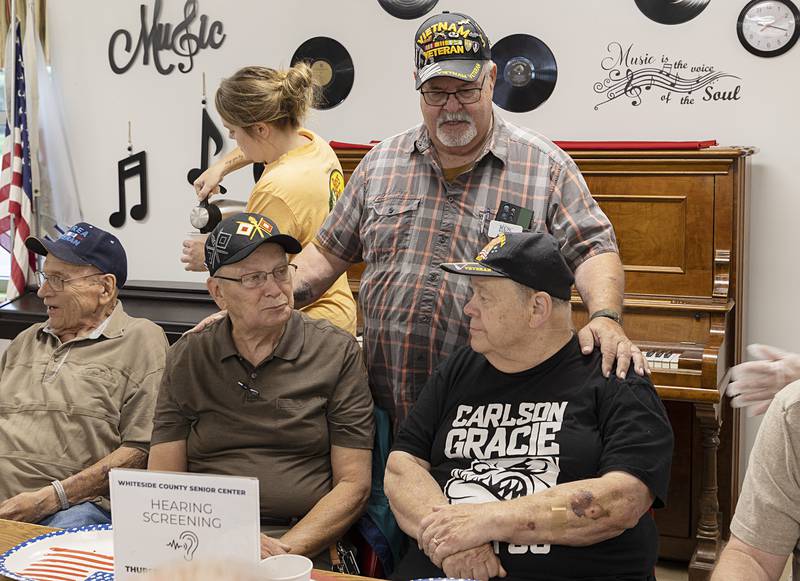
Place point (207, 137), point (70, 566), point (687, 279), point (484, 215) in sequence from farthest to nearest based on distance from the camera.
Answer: point (207, 137)
point (687, 279)
point (484, 215)
point (70, 566)

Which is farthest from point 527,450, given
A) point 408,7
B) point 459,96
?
point 408,7

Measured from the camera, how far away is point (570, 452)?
1.96 m

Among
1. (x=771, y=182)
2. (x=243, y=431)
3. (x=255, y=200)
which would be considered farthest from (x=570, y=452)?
(x=771, y=182)

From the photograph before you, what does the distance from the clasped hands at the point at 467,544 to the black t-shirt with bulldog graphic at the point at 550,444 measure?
0.03 m

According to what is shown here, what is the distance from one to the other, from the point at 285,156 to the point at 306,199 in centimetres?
15

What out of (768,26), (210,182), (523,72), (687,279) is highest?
(768,26)

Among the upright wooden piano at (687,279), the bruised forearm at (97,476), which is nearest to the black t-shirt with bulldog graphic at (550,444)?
the bruised forearm at (97,476)

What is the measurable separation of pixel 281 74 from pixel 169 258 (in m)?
2.51

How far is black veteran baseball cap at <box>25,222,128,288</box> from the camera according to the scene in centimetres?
275

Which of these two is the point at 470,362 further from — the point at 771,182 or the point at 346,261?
the point at 771,182

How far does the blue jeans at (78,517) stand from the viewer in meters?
2.45

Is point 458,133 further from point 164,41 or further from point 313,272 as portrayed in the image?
point 164,41

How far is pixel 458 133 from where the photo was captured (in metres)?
2.38

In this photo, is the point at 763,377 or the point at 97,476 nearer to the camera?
the point at 763,377
